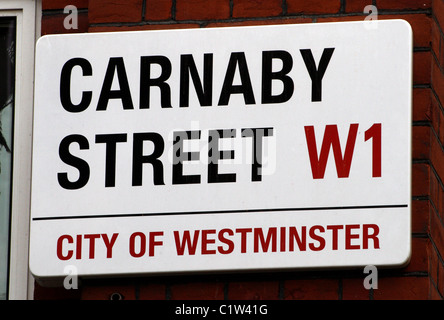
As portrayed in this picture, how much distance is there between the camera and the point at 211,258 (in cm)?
424

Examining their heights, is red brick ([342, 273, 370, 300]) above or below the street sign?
below

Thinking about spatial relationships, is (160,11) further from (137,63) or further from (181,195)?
(181,195)

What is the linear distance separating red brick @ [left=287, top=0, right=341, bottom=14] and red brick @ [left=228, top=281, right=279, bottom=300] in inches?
32.6

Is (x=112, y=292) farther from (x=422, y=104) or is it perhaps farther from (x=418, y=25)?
(x=418, y=25)

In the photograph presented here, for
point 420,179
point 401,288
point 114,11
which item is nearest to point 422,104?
point 420,179

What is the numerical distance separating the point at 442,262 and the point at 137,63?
3.56 ft

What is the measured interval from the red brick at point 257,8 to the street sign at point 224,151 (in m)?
0.08

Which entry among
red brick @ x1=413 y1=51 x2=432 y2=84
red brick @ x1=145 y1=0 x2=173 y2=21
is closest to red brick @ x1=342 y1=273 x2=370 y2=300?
red brick @ x1=413 y1=51 x2=432 y2=84

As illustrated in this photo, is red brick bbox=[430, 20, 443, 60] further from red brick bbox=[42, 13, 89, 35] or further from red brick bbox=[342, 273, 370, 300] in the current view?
red brick bbox=[42, 13, 89, 35]

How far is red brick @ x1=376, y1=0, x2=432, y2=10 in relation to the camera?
440 cm
